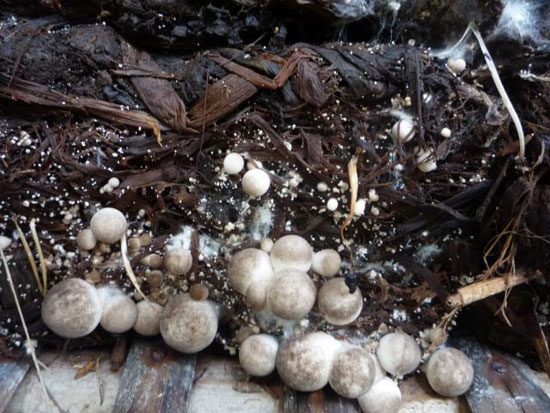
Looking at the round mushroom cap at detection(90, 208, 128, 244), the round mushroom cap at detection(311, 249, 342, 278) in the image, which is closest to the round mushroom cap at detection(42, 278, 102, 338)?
the round mushroom cap at detection(90, 208, 128, 244)

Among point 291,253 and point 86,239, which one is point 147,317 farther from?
point 291,253

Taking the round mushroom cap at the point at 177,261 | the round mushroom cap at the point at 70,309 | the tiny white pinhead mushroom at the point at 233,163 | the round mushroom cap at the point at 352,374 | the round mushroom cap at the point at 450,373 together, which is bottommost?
the round mushroom cap at the point at 450,373

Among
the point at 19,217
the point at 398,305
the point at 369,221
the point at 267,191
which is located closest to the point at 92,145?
the point at 19,217

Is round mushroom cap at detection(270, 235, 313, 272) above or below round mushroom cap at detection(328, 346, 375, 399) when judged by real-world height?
above

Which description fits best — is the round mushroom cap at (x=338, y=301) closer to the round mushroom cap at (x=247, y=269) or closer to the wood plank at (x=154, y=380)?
the round mushroom cap at (x=247, y=269)

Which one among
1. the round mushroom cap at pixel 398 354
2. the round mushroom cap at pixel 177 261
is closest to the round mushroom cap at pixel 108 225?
the round mushroom cap at pixel 177 261

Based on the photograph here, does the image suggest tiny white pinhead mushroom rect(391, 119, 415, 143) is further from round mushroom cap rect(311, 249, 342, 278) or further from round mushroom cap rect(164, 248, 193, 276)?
round mushroom cap rect(164, 248, 193, 276)

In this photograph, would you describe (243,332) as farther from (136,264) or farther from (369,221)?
(369,221)
